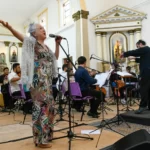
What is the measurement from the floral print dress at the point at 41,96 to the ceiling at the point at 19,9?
1215cm

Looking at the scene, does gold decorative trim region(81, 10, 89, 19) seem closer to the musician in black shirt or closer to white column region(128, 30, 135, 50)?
white column region(128, 30, 135, 50)

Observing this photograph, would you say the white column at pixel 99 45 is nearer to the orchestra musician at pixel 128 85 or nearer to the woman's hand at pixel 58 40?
the orchestra musician at pixel 128 85

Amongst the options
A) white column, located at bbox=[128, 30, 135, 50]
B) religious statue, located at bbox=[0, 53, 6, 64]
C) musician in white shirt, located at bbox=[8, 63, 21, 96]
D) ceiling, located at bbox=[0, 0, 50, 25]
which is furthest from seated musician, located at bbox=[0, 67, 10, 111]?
religious statue, located at bbox=[0, 53, 6, 64]

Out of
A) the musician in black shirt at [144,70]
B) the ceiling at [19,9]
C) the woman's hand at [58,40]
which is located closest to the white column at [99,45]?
the ceiling at [19,9]

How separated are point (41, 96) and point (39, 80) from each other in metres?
0.21

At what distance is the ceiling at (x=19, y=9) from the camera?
13.9 meters

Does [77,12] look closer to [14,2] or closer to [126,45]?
[126,45]

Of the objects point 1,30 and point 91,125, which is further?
point 1,30

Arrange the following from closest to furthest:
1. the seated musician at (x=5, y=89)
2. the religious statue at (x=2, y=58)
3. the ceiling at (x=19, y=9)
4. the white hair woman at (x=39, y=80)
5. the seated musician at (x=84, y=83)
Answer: the white hair woman at (x=39, y=80)
the seated musician at (x=84, y=83)
the seated musician at (x=5, y=89)
the ceiling at (x=19, y=9)
the religious statue at (x=2, y=58)

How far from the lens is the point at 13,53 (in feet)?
54.8

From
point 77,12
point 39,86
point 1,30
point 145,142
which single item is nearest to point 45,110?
point 39,86

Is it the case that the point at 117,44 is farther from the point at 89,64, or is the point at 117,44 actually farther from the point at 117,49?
the point at 89,64

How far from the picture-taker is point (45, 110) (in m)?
2.74

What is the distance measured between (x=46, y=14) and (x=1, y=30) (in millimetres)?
4678
